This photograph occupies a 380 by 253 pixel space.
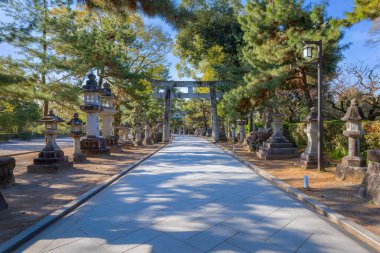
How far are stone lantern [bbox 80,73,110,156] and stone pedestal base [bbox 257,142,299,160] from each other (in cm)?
885

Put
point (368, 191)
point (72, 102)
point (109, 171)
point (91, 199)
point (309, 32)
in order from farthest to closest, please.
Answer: point (72, 102) < point (309, 32) < point (109, 171) < point (91, 199) < point (368, 191)

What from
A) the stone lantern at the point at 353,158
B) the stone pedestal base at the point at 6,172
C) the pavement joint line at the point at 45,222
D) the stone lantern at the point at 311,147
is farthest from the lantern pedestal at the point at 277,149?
the stone pedestal base at the point at 6,172

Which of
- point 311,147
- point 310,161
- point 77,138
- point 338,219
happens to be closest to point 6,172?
point 77,138

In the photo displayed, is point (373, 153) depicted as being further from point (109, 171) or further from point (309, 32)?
point (109, 171)

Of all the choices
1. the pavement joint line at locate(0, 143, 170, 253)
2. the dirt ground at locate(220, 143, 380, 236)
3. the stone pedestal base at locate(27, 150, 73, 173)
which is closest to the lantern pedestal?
the dirt ground at locate(220, 143, 380, 236)

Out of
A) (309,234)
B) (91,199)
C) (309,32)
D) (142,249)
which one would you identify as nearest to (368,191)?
(309,234)

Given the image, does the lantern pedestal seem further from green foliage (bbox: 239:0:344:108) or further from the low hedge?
green foliage (bbox: 239:0:344:108)

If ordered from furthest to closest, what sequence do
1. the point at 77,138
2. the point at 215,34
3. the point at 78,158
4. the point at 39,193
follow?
the point at 215,34 → the point at 77,138 → the point at 78,158 → the point at 39,193

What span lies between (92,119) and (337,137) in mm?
12867

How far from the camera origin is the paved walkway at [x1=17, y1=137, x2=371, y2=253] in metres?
3.31

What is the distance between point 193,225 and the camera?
400cm

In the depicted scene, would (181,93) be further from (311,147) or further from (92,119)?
(311,147)

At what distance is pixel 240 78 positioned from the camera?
1845cm

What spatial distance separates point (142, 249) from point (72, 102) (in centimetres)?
1325
